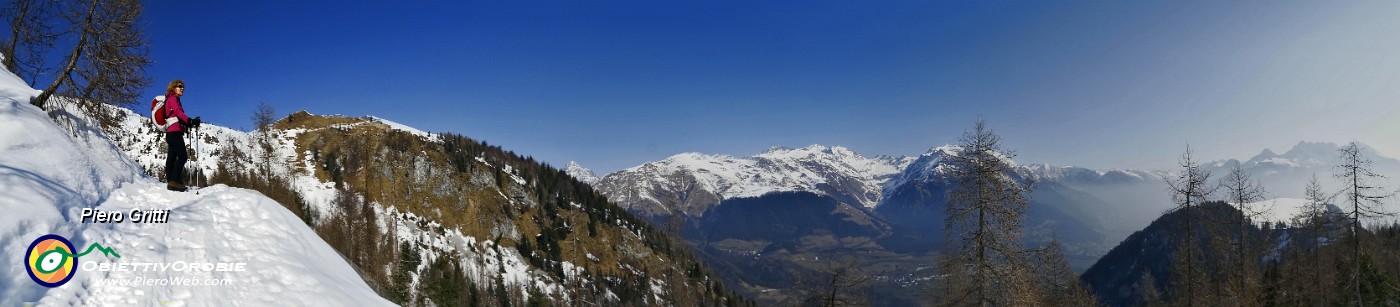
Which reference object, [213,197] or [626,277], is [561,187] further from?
[213,197]

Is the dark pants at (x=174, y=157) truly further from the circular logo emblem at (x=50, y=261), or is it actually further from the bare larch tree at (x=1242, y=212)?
the bare larch tree at (x=1242, y=212)

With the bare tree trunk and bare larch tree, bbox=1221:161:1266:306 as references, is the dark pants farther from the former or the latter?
bare larch tree, bbox=1221:161:1266:306

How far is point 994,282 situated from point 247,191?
22343mm

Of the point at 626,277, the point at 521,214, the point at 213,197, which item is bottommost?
the point at 626,277

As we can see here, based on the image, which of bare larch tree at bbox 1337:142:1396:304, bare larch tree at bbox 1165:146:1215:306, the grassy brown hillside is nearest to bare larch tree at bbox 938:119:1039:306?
bare larch tree at bbox 1165:146:1215:306

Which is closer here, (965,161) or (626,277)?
(965,161)

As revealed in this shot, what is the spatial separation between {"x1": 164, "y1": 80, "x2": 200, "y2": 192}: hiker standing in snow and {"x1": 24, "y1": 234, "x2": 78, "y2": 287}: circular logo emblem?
18.8 ft

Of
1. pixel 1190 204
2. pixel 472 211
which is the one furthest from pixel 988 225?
pixel 472 211

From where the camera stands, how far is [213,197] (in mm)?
13781

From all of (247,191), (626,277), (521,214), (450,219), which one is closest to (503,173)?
(521,214)

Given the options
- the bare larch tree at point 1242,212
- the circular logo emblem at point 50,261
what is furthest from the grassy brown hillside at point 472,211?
the circular logo emblem at point 50,261

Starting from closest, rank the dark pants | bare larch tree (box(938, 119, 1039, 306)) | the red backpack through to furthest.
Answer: the dark pants
the red backpack
bare larch tree (box(938, 119, 1039, 306))

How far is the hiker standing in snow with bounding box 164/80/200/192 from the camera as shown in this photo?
14.3 m

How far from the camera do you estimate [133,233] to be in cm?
1072
